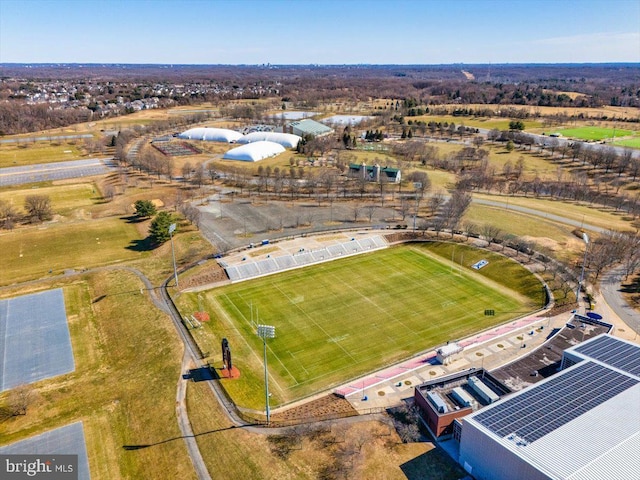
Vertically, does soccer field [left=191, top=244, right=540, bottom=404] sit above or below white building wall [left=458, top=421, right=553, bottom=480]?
below

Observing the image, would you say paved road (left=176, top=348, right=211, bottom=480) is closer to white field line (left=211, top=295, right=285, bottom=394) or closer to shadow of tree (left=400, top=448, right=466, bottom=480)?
white field line (left=211, top=295, right=285, bottom=394)

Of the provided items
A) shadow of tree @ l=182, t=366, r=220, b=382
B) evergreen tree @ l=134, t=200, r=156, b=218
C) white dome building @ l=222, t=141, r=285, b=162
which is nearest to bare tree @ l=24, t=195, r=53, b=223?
evergreen tree @ l=134, t=200, r=156, b=218

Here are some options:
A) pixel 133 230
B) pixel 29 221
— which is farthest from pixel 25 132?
pixel 133 230

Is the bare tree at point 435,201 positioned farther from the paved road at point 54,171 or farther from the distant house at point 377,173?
the paved road at point 54,171

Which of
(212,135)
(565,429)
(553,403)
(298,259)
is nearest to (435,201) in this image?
(298,259)

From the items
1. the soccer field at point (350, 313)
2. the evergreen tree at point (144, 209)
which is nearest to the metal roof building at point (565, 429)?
the soccer field at point (350, 313)

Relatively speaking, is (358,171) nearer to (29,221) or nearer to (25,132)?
(29,221)
